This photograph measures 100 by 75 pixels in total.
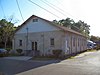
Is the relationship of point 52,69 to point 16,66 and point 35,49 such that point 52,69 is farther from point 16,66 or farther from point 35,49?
point 35,49

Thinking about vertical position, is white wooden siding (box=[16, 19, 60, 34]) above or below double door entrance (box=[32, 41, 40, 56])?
above

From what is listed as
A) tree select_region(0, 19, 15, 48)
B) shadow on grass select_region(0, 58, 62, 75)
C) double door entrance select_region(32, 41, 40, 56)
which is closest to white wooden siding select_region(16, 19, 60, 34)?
double door entrance select_region(32, 41, 40, 56)

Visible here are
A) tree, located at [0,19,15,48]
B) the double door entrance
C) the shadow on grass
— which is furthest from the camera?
tree, located at [0,19,15,48]

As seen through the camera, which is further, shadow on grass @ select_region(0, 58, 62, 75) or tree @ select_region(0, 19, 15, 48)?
tree @ select_region(0, 19, 15, 48)

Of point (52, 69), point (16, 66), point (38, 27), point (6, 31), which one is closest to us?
point (52, 69)

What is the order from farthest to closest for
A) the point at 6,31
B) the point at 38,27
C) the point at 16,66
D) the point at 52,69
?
the point at 6,31 → the point at 38,27 → the point at 16,66 → the point at 52,69

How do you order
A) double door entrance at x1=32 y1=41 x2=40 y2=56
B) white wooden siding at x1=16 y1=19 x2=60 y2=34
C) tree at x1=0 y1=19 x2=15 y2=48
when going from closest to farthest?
1. white wooden siding at x1=16 y1=19 x2=60 y2=34
2. double door entrance at x1=32 y1=41 x2=40 y2=56
3. tree at x1=0 y1=19 x2=15 y2=48

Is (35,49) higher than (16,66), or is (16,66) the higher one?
(35,49)

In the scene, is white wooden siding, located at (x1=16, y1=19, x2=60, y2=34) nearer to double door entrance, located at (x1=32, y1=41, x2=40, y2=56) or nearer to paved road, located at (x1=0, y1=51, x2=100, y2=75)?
double door entrance, located at (x1=32, y1=41, x2=40, y2=56)

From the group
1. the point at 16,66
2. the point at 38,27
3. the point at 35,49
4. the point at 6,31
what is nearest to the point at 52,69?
the point at 16,66

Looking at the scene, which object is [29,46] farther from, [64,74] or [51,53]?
[64,74]

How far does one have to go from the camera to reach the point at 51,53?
29.3 m

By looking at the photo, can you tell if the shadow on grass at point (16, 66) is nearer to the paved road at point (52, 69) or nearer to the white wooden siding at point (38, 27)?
the paved road at point (52, 69)

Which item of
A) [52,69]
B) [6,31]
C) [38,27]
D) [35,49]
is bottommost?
[52,69]
